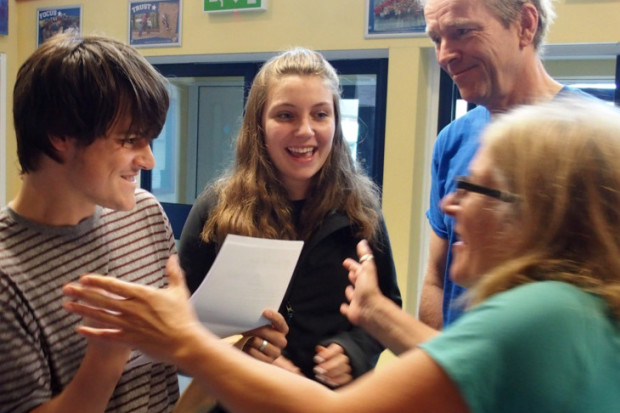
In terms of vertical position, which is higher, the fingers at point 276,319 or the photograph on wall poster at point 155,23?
the photograph on wall poster at point 155,23

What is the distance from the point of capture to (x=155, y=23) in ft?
13.6

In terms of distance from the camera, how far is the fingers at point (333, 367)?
143 cm

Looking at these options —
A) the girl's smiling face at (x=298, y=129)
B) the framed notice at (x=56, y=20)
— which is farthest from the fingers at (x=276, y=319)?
the framed notice at (x=56, y=20)

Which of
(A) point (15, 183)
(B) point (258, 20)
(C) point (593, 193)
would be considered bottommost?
(A) point (15, 183)

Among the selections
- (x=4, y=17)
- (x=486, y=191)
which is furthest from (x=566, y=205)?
(x=4, y=17)

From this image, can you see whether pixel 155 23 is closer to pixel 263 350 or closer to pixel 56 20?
pixel 56 20

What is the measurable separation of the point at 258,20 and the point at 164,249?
9.25ft

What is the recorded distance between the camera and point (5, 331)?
0.95 metres

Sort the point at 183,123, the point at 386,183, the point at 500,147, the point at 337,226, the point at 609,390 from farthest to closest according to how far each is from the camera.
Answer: the point at 183,123 < the point at 386,183 < the point at 337,226 < the point at 500,147 < the point at 609,390

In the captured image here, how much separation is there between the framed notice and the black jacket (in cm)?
337

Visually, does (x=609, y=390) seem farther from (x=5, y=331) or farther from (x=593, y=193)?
(x=5, y=331)

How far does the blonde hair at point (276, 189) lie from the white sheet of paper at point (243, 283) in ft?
0.98

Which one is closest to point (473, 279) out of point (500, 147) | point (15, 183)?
point (500, 147)

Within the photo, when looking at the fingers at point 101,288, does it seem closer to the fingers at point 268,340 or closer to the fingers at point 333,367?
the fingers at point 268,340
